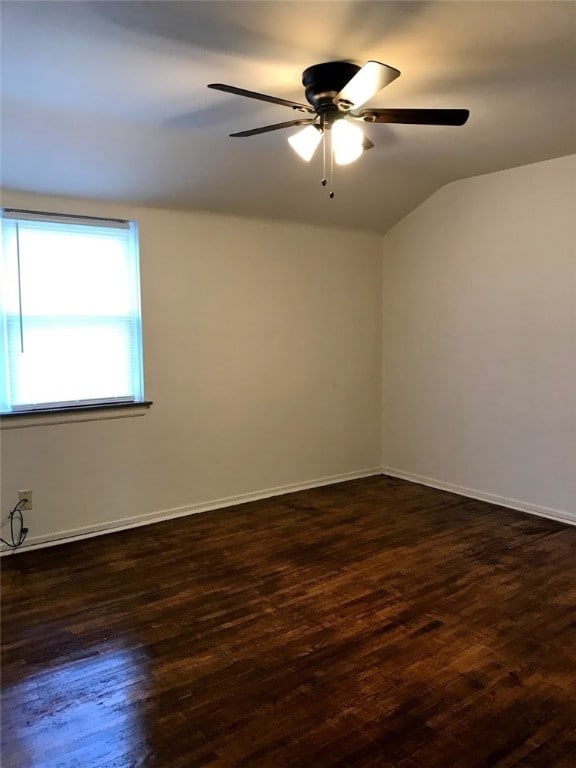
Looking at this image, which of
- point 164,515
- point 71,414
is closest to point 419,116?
point 71,414

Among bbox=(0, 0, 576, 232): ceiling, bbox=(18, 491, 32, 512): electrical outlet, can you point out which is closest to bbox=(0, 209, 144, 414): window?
bbox=(0, 0, 576, 232): ceiling

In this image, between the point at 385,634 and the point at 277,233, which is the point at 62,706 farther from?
the point at 277,233

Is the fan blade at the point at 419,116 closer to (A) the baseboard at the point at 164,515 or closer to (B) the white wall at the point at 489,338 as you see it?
(B) the white wall at the point at 489,338

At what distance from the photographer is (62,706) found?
211 cm

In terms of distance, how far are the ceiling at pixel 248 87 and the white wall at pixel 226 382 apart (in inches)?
13.8

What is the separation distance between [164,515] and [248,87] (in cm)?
282

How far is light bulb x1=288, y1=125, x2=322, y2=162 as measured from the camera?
259 centimetres

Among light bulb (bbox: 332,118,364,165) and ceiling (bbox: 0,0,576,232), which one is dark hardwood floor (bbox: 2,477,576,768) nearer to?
light bulb (bbox: 332,118,364,165)

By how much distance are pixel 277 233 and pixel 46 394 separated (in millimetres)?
2120

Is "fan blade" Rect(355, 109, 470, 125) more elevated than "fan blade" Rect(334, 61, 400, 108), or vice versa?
"fan blade" Rect(334, 61, 400, 108)


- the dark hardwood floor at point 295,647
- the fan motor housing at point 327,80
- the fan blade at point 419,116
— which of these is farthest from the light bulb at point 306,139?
the dark hardwood floor at point 295,647

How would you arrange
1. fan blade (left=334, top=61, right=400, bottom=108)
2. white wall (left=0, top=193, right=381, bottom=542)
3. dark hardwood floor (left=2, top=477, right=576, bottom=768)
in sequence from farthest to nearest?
white wall (left=0, top=193, right=381, bottom=542) < fan blade (left=334, top=61, right=400, bottom=108) < dark hardwood floor (left=2, top=477, right=576, bottom=768)

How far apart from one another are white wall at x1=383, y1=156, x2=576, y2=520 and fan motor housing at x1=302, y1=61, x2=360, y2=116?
2098 millimetres

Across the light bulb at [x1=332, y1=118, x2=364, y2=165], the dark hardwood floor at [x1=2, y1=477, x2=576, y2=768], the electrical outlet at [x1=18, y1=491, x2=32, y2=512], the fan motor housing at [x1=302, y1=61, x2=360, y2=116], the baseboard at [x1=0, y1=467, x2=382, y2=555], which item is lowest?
the dark hardwood floor at [x1=2, y1=477, x2=576, y2=768]
